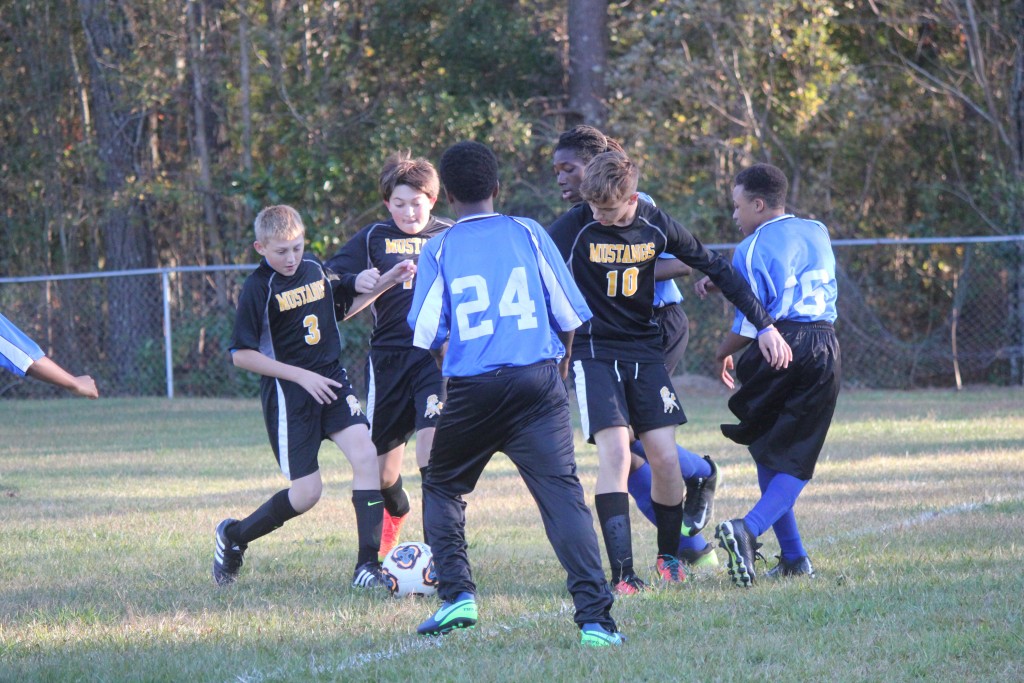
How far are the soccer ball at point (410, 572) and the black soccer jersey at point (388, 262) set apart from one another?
1.05 m

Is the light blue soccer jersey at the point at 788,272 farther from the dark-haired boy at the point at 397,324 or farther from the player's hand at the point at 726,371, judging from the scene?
the dark-haired boy at the point at 397,324

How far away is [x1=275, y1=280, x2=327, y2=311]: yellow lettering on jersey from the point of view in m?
5.43

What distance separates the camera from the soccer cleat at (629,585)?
4.93 m

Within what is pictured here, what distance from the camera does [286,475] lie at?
5410 mm

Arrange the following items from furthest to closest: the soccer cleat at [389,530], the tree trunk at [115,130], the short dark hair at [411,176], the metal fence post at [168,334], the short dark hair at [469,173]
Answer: the tree trunk at [115,130], the metal fence post at [168,334], the soccer cleat at [389,530], the short dark hair at [411,176], the short dark hair at [469,173]

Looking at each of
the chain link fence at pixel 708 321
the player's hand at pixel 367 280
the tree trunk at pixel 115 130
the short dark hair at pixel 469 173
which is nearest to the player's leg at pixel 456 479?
the short dark hair at pixel 469 173

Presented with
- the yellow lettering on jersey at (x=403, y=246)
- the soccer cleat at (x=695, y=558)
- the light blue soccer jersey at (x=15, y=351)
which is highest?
the yellow lettering on jersey at (x=403, y=246)

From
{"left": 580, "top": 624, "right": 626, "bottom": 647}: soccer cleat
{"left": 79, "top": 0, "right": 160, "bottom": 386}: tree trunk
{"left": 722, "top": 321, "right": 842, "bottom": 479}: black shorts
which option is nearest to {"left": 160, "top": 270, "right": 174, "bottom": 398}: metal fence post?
{"left": 79, "top": 0, "right": 160, "bottom": 386}: tree trunk

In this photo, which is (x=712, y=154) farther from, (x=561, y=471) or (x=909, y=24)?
(x=561, y=471)

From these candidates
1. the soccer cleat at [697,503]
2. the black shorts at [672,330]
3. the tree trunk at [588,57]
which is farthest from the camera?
the tree trunk at [588,57]

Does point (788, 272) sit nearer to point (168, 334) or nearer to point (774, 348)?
point (774, 348)

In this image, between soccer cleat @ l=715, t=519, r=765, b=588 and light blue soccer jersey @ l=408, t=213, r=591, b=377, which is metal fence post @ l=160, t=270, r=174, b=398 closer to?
soccer cleat @ l=715, t=519, r=765, b=588

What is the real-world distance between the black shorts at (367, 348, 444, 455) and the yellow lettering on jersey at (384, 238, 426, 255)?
48 cm

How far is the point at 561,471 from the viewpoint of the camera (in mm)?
4113
